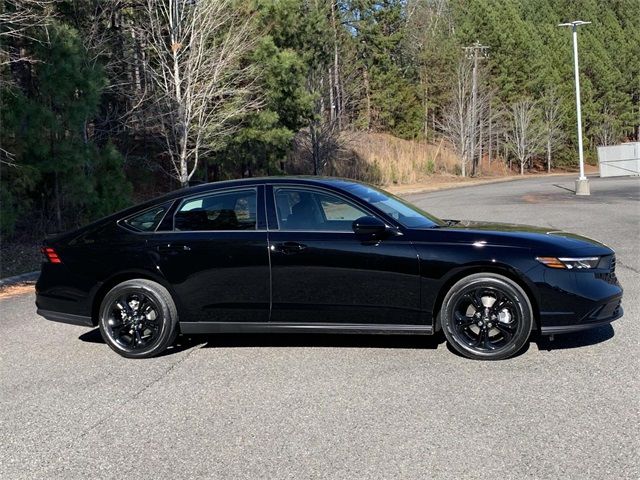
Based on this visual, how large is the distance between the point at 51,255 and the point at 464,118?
56098 millimetres

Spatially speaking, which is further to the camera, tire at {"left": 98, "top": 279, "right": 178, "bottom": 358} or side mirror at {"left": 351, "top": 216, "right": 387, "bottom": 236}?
tire at {"left": 98, "top": 279, "right": 178, "bottom": 358}

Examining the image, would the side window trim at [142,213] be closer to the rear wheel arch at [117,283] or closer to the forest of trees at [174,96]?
the rear wheel arch at [117,283]

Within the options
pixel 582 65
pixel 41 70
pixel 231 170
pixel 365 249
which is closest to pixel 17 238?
pixel 41 70

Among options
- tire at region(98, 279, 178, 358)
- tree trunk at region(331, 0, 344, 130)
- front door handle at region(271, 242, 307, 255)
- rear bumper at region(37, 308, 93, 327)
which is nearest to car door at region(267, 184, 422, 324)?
front door handle at region(271, 242, 307, 255)

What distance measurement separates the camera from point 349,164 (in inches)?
1735

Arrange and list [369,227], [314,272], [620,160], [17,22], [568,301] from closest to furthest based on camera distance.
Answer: [568,301], [369,227], [314,272], [17,22], [620,160]

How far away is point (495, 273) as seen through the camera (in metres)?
5.44

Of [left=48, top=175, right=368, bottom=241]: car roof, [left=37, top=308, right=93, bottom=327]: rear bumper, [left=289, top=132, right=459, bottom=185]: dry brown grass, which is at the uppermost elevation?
[left=289, top=132, right=459, bottom=185]: dry brown grass

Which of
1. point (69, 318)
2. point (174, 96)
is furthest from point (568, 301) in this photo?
point (174, 96)

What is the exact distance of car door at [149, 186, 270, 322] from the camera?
5.79m

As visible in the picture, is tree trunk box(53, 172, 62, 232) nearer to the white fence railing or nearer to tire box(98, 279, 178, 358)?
tire box(98, 279, 178, 358)

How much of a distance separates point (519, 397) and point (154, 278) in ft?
10.8

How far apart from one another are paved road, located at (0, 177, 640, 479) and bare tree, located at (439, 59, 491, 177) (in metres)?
52.1

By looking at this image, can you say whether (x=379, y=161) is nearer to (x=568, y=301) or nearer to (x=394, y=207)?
(x=394, y=207)
